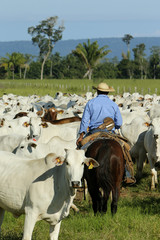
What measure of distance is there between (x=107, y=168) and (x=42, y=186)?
1.53 meters

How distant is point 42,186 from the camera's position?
5410 mm

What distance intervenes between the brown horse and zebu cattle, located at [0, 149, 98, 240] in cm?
109

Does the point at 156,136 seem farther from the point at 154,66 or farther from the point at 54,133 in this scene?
the point at 154,66

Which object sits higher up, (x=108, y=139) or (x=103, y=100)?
(x=103, y=100)

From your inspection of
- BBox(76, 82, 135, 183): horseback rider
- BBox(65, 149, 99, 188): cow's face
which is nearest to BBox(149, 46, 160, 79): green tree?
BBox(76, 82, 135, 183): horseback rider

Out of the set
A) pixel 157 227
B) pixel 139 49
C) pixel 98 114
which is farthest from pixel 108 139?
pixel 139 49

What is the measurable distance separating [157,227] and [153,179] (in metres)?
3.77

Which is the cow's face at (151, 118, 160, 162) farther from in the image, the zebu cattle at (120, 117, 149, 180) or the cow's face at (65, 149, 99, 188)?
the cow's face at (65, 149, 99, 188)

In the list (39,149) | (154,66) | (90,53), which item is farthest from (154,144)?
(154,66)

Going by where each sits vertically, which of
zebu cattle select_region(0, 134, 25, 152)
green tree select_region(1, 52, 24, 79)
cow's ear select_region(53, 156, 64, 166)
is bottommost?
zebu cattle select_region(0, 134, 25, 152)

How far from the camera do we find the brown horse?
668 centimetres

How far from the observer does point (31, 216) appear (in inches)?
208

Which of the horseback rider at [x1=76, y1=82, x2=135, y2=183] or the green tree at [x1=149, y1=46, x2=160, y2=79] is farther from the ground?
the green tree at [x1=149, y1=46, x2=160, y2=79]

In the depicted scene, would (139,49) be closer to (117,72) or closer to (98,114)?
(117,72)
